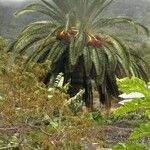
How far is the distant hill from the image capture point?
56037mm

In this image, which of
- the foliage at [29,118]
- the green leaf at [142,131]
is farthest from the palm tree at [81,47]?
the green leaf at [142,131]

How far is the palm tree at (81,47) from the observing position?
1813 cm

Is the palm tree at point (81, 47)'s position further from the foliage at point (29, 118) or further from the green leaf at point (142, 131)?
→ the green leaf at point (142, 131)

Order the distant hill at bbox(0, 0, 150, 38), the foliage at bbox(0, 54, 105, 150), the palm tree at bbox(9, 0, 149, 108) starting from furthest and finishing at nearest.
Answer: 1. the distant hill at bbox(0, 0, 150, 38)
2. the palm tree at bbox(9, 0, 149, 108)
3. the foliage at bbox(0, 54, 105, 150)

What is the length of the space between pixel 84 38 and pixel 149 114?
1544 cm

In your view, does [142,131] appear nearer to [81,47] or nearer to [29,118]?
[29,118]

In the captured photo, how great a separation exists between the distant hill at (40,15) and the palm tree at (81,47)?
31.9m

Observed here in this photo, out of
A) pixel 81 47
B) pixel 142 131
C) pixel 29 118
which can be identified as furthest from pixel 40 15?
pixel 142 131

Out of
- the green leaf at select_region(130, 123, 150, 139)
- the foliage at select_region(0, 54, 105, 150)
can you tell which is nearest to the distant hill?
the foliage at select_region(0, 54, 105, 150)

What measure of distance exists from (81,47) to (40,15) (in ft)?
152

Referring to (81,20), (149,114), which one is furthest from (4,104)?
(81,20)

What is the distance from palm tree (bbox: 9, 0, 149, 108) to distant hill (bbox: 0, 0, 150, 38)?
105 ft

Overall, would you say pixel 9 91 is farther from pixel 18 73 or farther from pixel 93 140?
pixel 93 140

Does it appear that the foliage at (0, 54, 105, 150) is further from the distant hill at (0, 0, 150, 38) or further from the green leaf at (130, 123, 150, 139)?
the distant hill at (0, 0, 150, 38)
